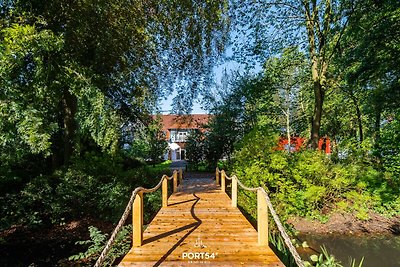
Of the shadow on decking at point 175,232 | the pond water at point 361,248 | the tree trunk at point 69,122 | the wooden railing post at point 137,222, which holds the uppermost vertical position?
the tree trunk at point 69,122

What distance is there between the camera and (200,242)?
4223 millimetres

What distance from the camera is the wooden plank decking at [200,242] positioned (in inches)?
139

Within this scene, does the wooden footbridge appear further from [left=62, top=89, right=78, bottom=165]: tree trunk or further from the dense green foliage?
[left=62, top=89, right=78, bottom=165]: tree trunk

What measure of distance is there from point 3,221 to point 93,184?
277cm

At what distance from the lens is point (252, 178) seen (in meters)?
8.76

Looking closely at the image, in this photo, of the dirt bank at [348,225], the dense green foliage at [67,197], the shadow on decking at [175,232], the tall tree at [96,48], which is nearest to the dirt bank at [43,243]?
the dense green foliage at [67,197]

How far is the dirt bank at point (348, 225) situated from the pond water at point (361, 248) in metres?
0.35

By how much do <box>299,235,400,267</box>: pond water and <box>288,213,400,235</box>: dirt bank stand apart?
0.35 m

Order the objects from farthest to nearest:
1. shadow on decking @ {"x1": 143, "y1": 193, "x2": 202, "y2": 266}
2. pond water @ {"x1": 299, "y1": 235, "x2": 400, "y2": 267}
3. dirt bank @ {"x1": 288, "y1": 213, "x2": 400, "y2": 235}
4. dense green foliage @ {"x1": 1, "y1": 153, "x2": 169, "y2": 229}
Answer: dirt bank @ {"x1": 288, "y1": 213, "x2": 400, "y2": 235}
dense green foliage @ {"x1": 1, "y1": 153, "x2": 169, "y2": 229}
pond water @ {"x1": 299, "y1": 235, "x2": 400, "y2": 267}
shadow on decking @ {"x1": 143, "y1": 193, "x2": 202, "y2": 266}

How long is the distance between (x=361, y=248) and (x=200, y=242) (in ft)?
20.5

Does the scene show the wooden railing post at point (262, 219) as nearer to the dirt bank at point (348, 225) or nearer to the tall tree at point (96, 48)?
the tall tree at point (96, 48)

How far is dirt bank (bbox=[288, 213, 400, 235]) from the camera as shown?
28.8 feet

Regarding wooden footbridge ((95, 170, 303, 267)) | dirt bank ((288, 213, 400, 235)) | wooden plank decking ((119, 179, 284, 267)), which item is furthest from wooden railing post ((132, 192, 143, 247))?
dirt bank ((288, 213, 400, 235))

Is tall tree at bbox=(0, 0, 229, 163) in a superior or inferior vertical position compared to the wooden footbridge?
superior
